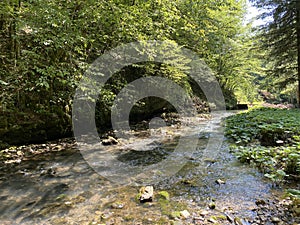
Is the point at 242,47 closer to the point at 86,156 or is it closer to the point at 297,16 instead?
→ the point at 297,16

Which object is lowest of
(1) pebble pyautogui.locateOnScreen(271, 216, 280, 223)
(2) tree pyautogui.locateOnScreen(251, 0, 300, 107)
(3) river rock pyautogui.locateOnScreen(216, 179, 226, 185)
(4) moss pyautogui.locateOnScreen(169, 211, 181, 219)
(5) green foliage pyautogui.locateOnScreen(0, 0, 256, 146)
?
(4) moss pyautogui.locateOnScreen(169, 211, 181, 219)

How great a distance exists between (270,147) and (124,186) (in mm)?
3130

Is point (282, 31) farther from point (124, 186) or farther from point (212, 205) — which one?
point (124, 186)

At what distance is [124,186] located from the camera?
10.6ft

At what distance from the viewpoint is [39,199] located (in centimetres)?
289

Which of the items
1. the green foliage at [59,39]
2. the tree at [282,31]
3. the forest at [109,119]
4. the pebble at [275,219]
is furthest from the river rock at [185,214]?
the tree at [282,31]

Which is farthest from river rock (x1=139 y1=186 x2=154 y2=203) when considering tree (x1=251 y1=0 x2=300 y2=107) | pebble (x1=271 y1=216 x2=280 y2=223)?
tree (x1=251 y1=0 x2=300 y2=107)

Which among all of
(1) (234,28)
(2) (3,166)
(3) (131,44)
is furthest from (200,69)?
(2) (3,166)

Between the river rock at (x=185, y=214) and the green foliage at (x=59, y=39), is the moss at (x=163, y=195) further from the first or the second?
the green foliage at (x=59, y=39)

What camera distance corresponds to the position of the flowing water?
2469 mm

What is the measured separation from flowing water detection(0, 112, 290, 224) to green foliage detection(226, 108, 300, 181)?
223 millimetres

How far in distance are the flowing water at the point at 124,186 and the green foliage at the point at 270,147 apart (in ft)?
0.73

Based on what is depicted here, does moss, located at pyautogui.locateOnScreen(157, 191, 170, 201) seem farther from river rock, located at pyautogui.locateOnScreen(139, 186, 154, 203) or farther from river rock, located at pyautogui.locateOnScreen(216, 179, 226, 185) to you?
river rock, located at pyautogui.locateOnScreen(216, 179, 226, 185)

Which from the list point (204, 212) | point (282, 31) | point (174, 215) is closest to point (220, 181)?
point (204, 212)
